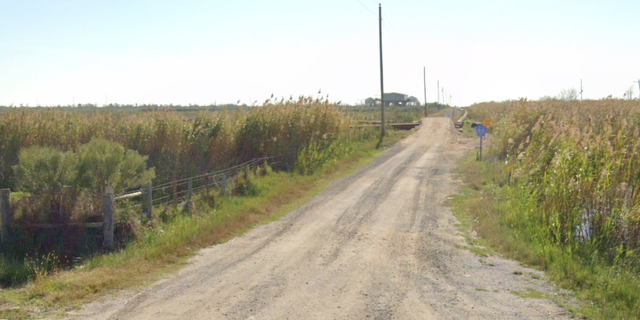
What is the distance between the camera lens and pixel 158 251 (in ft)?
34.1

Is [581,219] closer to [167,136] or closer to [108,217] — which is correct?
[108,217]

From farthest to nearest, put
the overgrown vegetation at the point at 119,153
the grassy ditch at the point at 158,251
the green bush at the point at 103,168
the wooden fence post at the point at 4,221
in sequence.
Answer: the green bush at the point at 103,168, the overgrown vegetation at the point at 119,153, the wooden fence post at the point at 4,221, the grassy ditch at the point at 158,251

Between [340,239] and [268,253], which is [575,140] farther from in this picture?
[268,253]

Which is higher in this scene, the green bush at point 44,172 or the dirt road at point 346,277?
the green bush at point 44,172

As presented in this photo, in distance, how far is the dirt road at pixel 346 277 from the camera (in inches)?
292

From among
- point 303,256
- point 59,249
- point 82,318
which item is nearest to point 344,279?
point 303,256

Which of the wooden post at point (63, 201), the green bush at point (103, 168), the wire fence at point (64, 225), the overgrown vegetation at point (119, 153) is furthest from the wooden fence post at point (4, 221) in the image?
the green bush at point (103, 168)

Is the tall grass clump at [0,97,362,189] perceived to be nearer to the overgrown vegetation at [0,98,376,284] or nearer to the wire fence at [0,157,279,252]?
the overgrown vegetation at [0,98,376,284]

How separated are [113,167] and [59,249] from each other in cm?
219

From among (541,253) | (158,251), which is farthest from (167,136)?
(541,253)

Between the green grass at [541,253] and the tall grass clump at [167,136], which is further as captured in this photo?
the tall grass clump at [167,136]

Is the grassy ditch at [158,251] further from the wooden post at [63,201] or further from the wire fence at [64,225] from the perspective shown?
the wooden post at [63,201]

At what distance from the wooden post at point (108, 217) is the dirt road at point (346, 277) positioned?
2.06 metres

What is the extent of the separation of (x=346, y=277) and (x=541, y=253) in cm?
399
